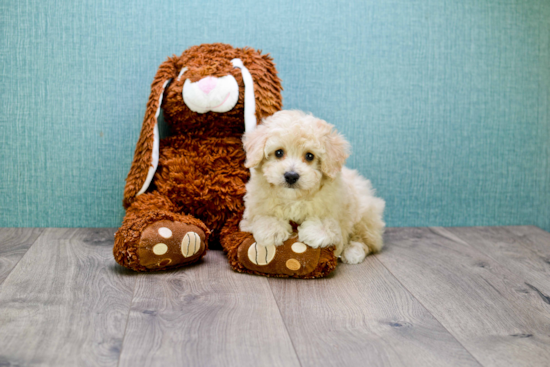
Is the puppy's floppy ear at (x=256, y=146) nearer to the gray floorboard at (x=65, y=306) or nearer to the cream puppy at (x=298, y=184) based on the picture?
the cream puppy at (x=298, y=184)

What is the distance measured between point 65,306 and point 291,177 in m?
0.73

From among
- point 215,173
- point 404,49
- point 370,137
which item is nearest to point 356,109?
point 370,137

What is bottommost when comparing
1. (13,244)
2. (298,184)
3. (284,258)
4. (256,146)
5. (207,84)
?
(13,244)

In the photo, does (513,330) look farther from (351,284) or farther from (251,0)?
(251,0)

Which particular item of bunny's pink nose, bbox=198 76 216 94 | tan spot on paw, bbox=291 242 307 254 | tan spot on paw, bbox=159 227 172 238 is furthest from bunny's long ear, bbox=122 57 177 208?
tan spot on paw, bbox=291 242 307 254

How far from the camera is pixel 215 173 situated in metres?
1.93

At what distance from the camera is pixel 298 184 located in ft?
5.25

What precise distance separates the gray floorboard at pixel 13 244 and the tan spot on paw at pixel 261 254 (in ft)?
2.49

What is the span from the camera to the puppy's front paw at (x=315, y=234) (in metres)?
1.67

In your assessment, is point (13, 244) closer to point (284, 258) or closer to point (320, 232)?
point (284, 258)

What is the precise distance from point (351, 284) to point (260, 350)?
0.54 m

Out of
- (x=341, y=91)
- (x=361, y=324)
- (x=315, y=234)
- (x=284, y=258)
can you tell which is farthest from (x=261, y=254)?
(x=341, y=91)

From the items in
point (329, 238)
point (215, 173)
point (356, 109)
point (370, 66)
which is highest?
point (370, 66)

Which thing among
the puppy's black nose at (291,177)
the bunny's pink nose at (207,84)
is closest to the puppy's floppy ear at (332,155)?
the puppy's black nose at (291,177)
